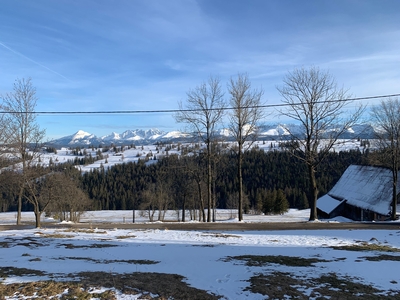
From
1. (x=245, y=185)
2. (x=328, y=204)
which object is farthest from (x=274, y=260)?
(x=245, y=185)

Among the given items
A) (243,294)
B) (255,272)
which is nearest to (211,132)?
(255,272)

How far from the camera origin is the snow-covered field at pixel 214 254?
23.9 feet

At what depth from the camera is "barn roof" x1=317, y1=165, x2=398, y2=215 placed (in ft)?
110

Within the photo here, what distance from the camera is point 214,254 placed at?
32.9 feet

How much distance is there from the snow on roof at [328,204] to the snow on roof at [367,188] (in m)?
0.87

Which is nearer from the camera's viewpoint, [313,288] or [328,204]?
[313,288]

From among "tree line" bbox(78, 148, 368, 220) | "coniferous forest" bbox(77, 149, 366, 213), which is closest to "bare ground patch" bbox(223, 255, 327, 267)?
"tree line" bbox(78, 148, 368, 220)

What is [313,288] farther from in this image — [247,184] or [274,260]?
[247,184]

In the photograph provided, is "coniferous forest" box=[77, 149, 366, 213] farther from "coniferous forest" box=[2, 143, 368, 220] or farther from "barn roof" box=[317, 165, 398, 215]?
"barn roof" box=[317, 165, 398, 215]

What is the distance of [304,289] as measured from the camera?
6.55 m

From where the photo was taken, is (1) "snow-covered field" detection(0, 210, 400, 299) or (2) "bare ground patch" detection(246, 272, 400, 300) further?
(1) "snow-covered field" detection(0, 210, 400, 299)

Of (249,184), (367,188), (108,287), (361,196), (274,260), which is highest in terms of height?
(249,184)

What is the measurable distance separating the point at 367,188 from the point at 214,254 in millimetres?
35124

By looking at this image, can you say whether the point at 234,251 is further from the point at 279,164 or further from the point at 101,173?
the point at 101,173
